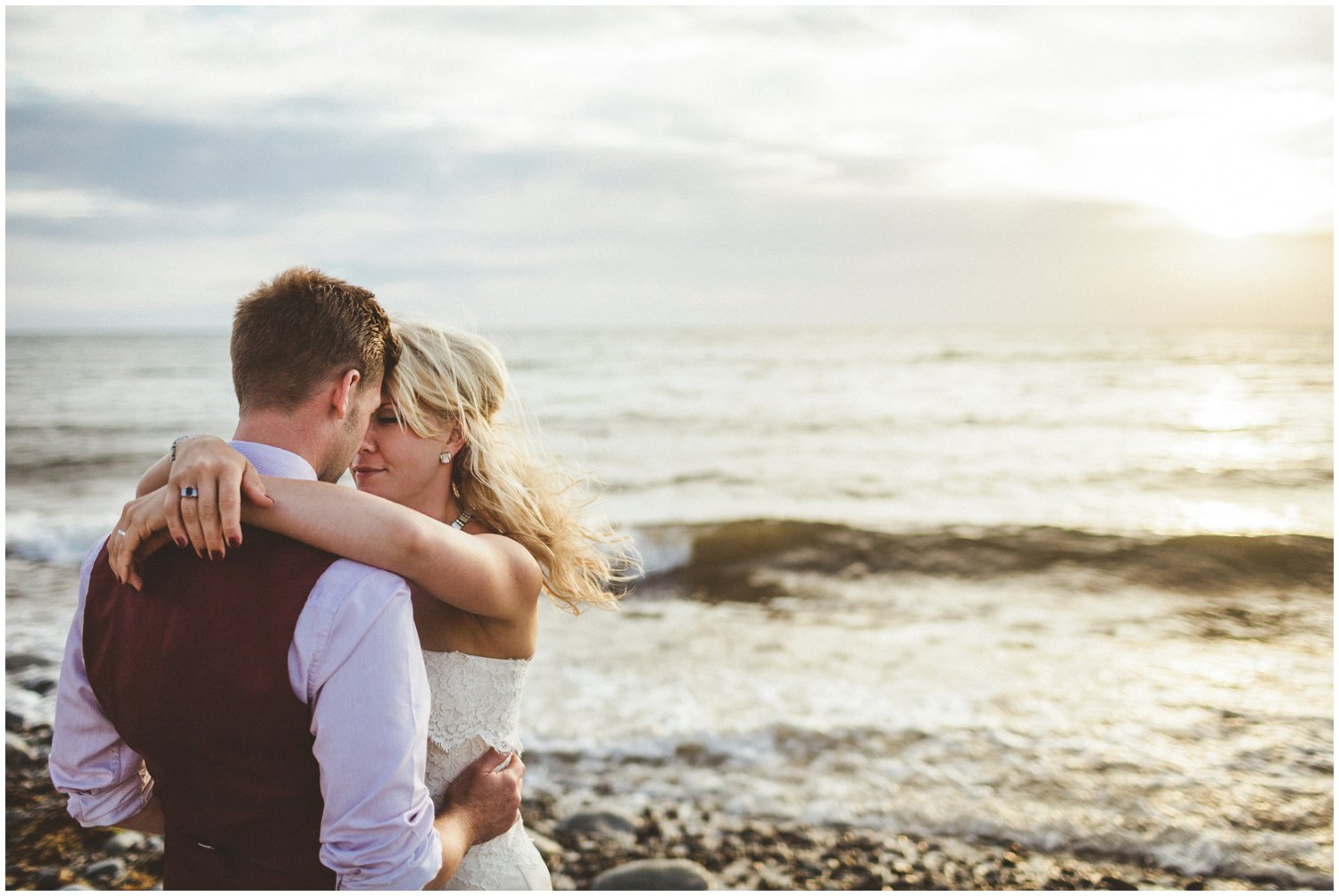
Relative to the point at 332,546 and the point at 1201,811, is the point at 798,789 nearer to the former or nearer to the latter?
the point at 1201,811

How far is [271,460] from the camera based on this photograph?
1.84 m

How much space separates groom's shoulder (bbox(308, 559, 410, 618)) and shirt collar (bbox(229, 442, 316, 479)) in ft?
0.98

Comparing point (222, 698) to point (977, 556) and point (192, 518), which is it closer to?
point (192, 518)

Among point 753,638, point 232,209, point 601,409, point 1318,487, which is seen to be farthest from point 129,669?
point 232,209

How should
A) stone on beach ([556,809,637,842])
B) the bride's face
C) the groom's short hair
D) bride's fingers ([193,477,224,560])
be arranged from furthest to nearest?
stone on beach ([556,809,637,842]), the bride's face, the groom's short hair, bride's fingers ([193,477,224,560])

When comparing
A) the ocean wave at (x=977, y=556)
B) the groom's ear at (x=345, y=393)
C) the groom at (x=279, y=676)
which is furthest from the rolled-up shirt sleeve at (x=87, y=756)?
the ocean wave at (x=977, y=556)

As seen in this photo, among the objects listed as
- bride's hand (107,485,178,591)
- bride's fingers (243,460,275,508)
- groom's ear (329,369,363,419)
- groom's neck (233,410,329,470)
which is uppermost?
groom's ear (329,369,363,419)

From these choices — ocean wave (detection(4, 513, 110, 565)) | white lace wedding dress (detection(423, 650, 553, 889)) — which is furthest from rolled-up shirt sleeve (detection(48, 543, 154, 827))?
ocean wave (detection(4, 513, 110, 565))

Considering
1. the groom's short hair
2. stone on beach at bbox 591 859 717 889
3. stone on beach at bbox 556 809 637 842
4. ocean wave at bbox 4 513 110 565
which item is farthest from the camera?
ocean wave at bbox 4 513 110 565

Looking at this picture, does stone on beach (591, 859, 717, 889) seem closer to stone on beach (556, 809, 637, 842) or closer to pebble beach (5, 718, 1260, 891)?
pebble beach (5, 718, 1260, 891)

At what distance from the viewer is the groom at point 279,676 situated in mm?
1608

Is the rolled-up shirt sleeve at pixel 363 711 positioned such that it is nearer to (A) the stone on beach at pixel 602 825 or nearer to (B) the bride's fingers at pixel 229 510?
(B) the bride's fingers at pixel 229 510

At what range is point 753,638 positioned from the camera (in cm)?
853

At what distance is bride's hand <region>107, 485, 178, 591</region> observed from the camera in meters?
1.62
